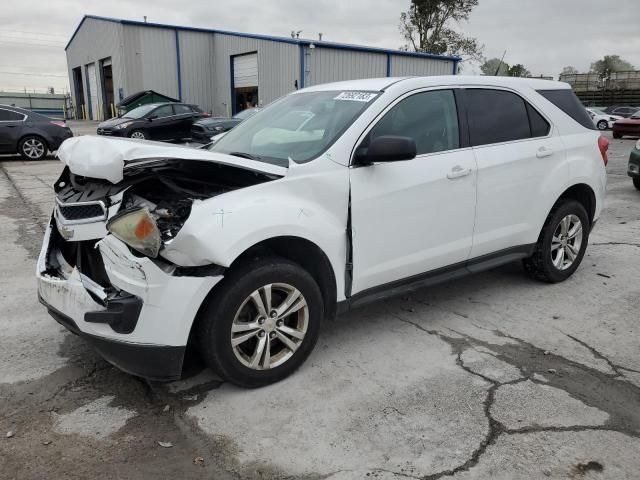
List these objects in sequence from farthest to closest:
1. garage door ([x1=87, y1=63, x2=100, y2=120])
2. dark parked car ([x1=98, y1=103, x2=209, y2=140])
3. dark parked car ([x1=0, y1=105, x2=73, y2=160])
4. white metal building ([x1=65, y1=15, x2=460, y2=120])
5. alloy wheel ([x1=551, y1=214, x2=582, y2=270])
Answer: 1. garage door ([x1=87, y1=63, x2=100, y2=120])
2. white metal building ([x1=65, y1=15, x2=460, y2=120])
3. dark parked car ([x1=98, y1=103, x2=209, y2=140])
4. dark parked car ([x1=0, y1=105, x2=73, y2=160])
5. alloy wheel ([x1=551, y1=214, x2=582, y2=270])

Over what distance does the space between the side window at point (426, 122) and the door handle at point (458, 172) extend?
16 cm

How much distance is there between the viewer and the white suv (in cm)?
273

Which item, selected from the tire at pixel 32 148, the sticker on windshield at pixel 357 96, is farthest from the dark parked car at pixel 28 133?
the sticker on windshield at pixel 357 96

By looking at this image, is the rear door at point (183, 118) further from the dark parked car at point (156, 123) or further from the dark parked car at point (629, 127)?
the dark parked car at point (629, 127)

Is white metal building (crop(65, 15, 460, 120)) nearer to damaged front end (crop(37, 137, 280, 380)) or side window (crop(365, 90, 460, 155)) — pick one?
side window (crop(365, 90, 460, 155))

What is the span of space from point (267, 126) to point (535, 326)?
2.52 m

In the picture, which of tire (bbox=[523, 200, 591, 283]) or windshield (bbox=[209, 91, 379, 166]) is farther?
tire (bbox=[523, 200, 591, 283])

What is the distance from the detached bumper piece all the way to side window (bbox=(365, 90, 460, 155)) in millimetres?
1799

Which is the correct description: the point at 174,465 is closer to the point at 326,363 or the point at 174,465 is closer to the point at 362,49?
the point at 326,363

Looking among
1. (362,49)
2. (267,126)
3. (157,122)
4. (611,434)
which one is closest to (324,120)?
(267,126)

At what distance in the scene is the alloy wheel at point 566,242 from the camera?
4.74 metres

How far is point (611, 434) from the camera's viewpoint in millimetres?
2703

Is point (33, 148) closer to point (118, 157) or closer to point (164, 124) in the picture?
point (164, 124)

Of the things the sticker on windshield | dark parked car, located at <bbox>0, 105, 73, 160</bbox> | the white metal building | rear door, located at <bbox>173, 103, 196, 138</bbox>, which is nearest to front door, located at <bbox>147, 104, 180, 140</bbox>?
rear door, located at <bbox>173, 103, 196, 138</bbox>
